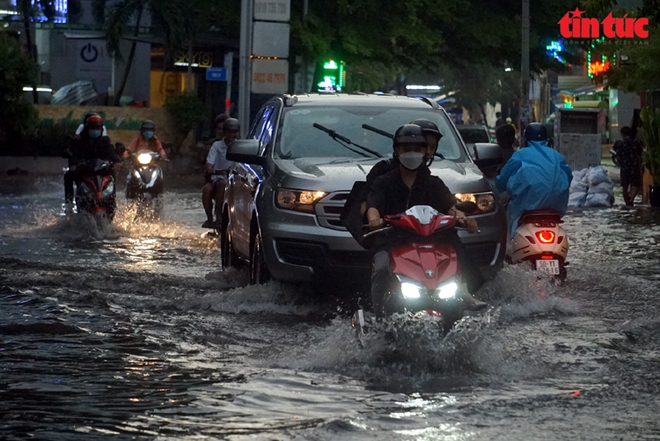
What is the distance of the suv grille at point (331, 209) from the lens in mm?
10078

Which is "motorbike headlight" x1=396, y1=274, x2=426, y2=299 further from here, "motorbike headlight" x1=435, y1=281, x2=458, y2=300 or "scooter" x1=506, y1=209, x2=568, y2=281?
Answer: "scooter" x1=506, y1=209, x2=568, y2=281

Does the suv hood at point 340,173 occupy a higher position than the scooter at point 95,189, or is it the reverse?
the suv hood at point 340,173

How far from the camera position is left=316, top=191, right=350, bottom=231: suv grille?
397 inches

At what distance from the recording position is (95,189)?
16.9m

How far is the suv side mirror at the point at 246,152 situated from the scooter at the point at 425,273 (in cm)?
359

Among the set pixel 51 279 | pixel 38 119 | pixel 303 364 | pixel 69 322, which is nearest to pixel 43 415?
pixel 303 364

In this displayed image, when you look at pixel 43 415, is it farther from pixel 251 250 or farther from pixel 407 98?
pixel 407 98

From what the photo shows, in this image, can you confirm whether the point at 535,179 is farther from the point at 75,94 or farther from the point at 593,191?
the point at 75,94

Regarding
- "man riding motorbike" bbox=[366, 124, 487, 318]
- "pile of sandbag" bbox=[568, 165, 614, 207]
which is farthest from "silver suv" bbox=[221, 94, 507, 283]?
"pile of sandbag" bbox=[568, 165, 614, 207]

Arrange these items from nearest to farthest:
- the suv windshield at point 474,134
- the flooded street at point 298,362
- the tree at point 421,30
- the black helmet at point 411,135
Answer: the flooded street at point 298,362
the black helmet at point 411,135
the suv windshield at point 474,134
the tree at point 421,30

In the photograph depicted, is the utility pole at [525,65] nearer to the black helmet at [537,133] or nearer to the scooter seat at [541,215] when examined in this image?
the black helmet at [537,133]

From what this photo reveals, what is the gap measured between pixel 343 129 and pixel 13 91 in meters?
23.2

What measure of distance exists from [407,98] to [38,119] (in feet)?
79.6

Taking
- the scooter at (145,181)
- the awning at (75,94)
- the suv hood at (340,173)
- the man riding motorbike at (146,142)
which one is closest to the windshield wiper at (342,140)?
the suv hood at (340,173)
